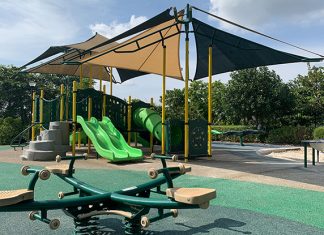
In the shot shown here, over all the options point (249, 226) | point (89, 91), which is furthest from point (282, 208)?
point (89, 91)

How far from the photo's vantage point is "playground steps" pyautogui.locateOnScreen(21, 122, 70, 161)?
11.0 meters

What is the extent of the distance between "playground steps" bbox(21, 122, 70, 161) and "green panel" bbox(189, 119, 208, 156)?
419 cm

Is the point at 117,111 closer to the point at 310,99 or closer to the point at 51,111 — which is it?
the point at 51,111

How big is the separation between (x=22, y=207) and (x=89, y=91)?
10.3 metres

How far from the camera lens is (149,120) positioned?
12.9m

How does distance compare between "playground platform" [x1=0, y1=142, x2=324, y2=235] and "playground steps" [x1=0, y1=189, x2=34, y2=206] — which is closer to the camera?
"playground steps" [x1=0, y1=189, x2=34, y2=206]

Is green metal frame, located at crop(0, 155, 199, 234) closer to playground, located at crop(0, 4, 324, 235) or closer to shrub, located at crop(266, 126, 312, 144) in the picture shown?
playground, located at crop(0, 4, 324, 235)

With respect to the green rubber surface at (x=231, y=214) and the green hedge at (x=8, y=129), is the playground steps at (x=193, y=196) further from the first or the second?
the green hedge at (x=8, y=129)

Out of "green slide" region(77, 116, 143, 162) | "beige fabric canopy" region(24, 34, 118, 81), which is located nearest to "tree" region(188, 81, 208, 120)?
"beige fabric canopy" region(24, 34, 118, 81)

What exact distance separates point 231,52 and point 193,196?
1023 centimetres

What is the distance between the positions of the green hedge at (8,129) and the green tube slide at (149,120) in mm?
10450

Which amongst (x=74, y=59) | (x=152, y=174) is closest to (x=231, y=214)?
(x=152, y=174)

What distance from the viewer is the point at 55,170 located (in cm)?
394

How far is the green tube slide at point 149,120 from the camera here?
12.5 meters
